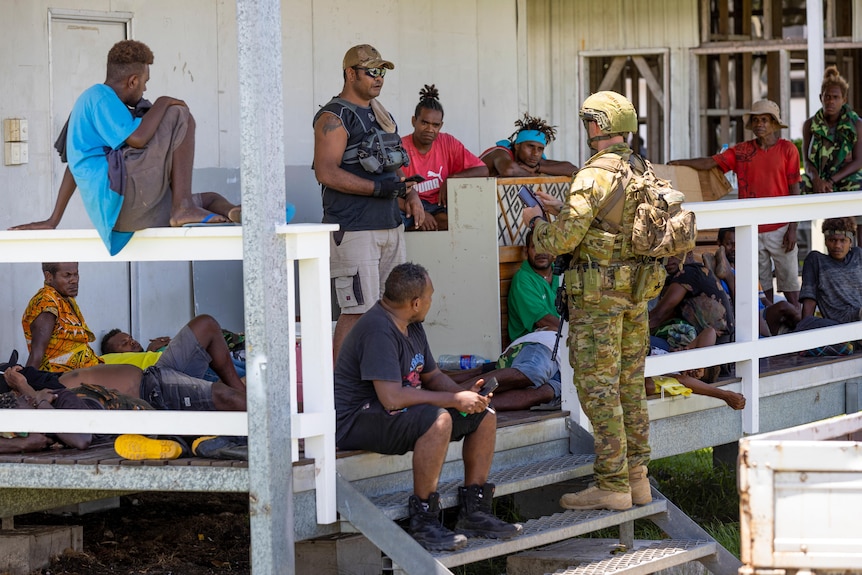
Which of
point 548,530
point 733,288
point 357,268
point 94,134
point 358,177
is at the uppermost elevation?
point 94,134

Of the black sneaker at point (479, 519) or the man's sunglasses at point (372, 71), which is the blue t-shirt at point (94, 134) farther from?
the black sneaker at point (479, 519)

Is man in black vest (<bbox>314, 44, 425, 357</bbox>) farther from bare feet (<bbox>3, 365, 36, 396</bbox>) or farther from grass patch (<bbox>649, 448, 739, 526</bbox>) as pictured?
grass patch (<bbox>649, 448, 739, 526</bbox>)

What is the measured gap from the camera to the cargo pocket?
6.21 meters

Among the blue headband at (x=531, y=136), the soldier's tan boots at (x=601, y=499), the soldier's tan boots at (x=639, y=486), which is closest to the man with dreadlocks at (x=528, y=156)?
the blue headband at (x=531, y=136)

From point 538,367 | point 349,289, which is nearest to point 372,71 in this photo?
point 349,289

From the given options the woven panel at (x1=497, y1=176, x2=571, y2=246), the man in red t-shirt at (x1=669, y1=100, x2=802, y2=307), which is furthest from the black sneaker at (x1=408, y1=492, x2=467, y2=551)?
the man in red t-shirt at (x1=669, y1=100, x2=802, y2=307)

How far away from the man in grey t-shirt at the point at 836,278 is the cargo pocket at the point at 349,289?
340 centimetres

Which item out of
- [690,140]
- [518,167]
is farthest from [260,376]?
[690,140]

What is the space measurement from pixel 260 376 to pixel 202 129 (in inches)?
137

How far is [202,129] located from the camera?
25.9ft

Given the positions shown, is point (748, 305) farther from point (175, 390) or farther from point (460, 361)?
point (175, 390)

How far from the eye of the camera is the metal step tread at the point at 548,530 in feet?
16.5

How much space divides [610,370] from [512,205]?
7.09 ft

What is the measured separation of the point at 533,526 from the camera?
17.9 ft
